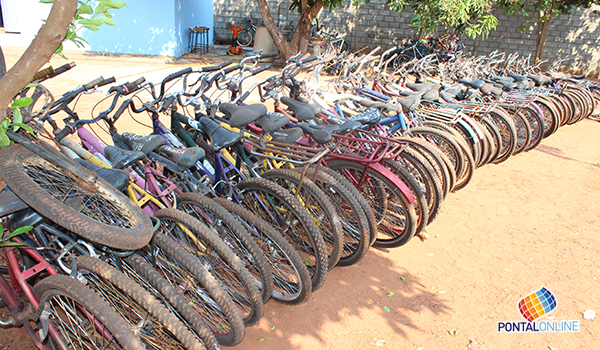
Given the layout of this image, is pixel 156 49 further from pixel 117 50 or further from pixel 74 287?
pixel 74 287

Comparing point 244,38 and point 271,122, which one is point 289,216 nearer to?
point 271,122

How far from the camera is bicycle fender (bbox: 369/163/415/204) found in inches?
113

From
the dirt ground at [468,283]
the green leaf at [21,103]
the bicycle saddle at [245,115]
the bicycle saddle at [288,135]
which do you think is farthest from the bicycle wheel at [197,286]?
the bicycle saddle at [288,135]

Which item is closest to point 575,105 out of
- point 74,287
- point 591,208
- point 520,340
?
point 591,208

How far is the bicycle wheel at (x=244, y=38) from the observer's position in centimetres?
1474

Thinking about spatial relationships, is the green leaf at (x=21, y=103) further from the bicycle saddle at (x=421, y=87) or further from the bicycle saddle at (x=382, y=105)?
the bicycle saddle at (x=421, y=87)

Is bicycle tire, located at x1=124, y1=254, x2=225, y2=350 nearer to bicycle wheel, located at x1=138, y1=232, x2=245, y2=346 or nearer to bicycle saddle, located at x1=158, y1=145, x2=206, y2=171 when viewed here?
bicycle wheel, located at x1=138, y1=232, x2=245, y2=346

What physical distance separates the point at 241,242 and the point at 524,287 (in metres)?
2.30

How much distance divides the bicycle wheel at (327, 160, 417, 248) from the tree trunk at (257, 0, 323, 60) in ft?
24.4

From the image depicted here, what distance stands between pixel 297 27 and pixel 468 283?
341 inches

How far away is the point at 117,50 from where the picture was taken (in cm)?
1112

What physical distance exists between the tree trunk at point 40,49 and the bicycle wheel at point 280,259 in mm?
1149

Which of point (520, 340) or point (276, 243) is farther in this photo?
point (520, 340)

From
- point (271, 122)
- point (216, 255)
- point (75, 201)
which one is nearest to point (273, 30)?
point (271, 122)
